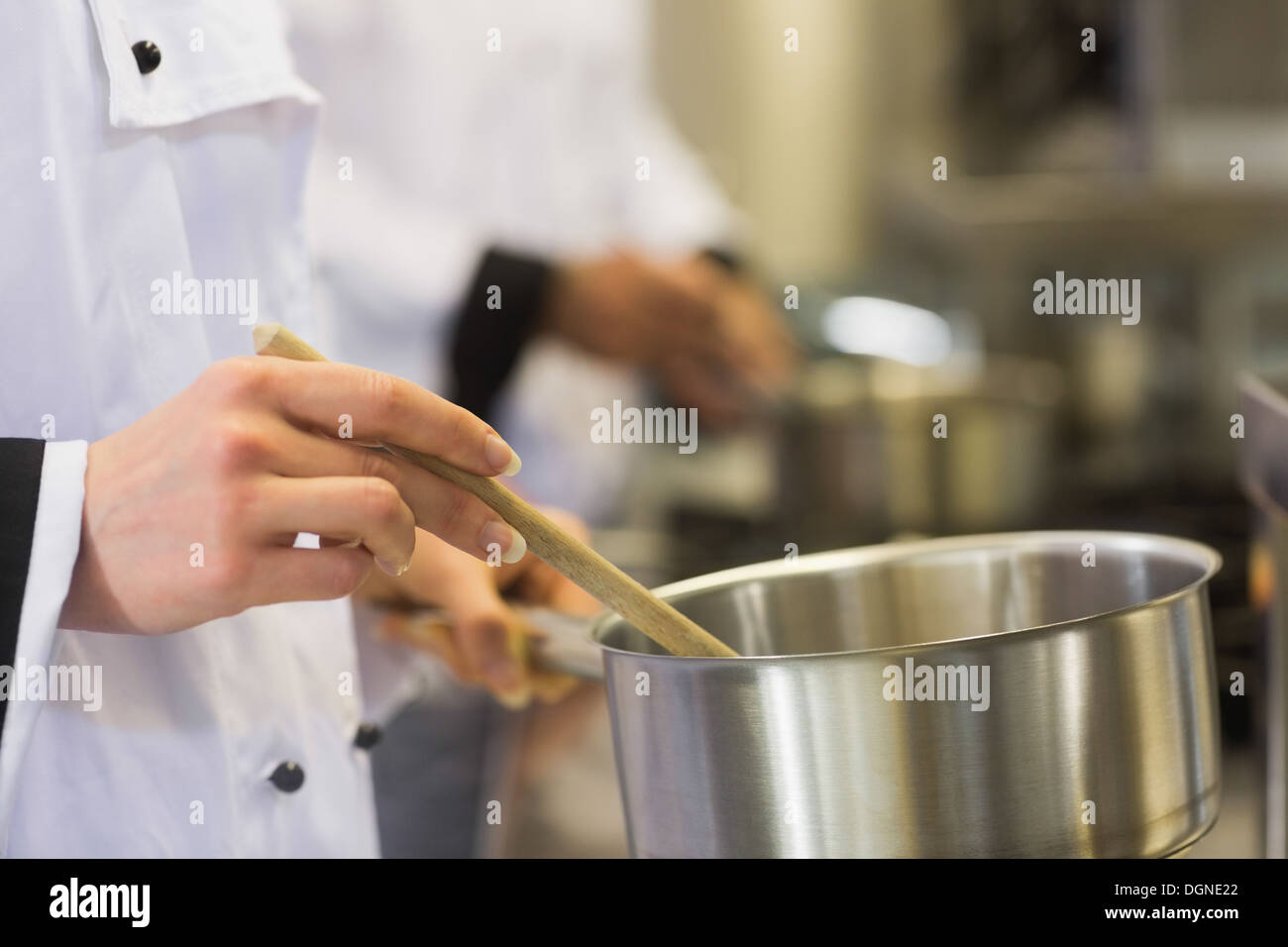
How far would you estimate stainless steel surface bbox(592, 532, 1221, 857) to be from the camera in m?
0.30

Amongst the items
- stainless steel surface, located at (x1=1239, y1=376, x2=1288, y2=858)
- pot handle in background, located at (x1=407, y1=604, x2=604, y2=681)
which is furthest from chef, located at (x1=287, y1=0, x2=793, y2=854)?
stainless steel surface, located at (x1=1239, y1=376, x2=1288, y2=858)

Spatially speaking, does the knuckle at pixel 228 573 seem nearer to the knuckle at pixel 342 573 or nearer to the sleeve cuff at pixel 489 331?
the knuckle at pixel 342 573

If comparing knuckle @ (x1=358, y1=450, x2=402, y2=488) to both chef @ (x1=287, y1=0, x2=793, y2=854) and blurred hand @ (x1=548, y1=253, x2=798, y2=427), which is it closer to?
chef @ (x1=287, y1=0, x2=793, y2=854)

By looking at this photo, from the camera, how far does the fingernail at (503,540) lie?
1.12 feet

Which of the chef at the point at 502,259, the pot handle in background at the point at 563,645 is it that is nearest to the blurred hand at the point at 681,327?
the chef at the point at 502,259

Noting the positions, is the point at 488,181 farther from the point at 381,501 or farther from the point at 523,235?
the point at 381,501

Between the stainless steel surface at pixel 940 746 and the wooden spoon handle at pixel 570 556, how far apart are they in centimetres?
2

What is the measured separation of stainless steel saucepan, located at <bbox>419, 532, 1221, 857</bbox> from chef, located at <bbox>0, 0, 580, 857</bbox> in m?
0.08

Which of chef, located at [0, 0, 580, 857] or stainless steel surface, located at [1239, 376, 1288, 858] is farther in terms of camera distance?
stainless steel surface, located at [1239, 376, 1288, 858]

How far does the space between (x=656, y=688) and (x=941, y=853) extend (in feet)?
0.27

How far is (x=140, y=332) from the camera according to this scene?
0.39 meters

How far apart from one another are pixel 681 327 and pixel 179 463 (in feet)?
2.60

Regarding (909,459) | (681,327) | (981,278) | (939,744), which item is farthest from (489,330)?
(981,278)
